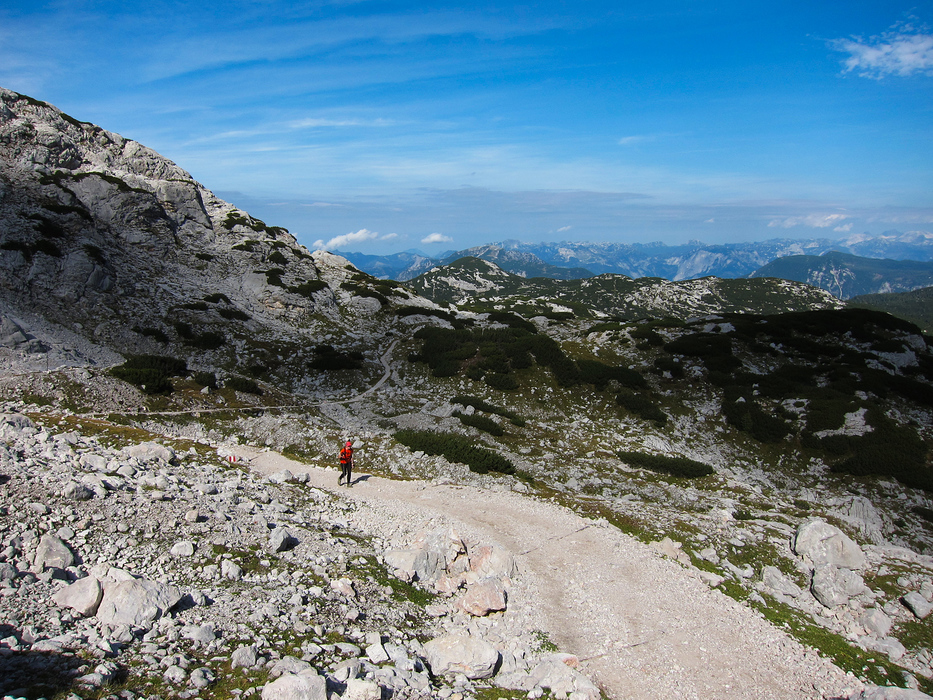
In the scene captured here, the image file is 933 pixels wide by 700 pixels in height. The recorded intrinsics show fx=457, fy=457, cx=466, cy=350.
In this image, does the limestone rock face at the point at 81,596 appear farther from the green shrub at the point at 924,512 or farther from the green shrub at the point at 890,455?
the green shrub at the point at 890,455

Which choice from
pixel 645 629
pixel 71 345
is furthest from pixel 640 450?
pixel 71 345

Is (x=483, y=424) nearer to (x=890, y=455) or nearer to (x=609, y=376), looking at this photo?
(x=609, y=376)

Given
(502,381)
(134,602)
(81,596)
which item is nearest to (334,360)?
(502,381)

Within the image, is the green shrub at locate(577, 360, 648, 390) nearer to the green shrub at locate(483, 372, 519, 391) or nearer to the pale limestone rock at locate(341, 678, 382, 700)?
the green shrub at locate(483, 372, 519, 391)

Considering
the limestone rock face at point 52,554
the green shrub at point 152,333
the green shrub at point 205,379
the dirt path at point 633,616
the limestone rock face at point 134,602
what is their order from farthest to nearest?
1. the green shrub at point 152,333
2. the green shrub at point 205,379
3. the dirt path at point 633,616
4. the limestone rock face at point 52,554
5. the limestone rock face at point 134,602

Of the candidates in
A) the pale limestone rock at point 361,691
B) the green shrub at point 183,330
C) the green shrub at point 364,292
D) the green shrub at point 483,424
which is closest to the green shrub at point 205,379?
the green shrub at point 183,330

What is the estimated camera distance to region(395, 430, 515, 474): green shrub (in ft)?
91.6

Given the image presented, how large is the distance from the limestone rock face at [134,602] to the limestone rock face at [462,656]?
6.25m

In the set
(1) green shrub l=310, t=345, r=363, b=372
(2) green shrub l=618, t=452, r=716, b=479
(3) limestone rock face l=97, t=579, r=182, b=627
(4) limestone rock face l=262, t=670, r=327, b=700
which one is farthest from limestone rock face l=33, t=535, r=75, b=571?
(1) green shrub l=310, t=345, r=363, b=372

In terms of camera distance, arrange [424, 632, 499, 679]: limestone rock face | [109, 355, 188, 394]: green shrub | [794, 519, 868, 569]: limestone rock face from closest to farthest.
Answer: [424, 632, 499, 679]: limestone rock face → [794, 519, 868, 569]: limestone rock face → [109, 355, 188, 394]: green shrub

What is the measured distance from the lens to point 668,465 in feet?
105

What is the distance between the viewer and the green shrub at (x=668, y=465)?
3139 centimetres

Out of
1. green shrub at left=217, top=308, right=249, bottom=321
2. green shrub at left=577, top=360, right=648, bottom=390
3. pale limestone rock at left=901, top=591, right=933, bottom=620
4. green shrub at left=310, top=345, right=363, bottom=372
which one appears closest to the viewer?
pale limestone rock at left=901, top=591, right=933, bottom=620

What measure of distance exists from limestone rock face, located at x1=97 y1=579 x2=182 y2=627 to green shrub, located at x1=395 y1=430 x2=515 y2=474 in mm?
18586
